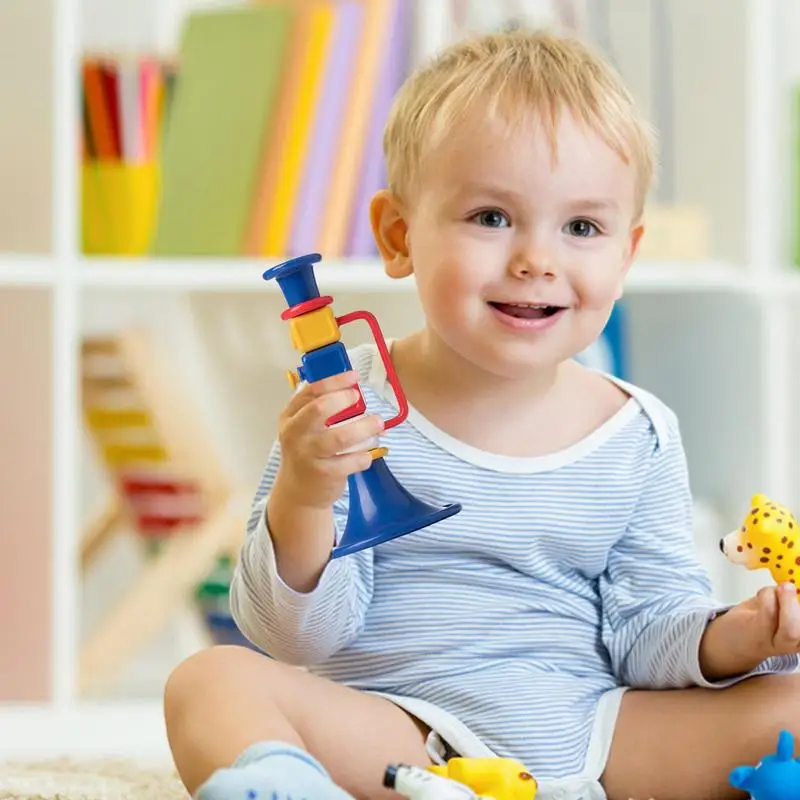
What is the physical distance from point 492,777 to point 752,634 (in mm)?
200

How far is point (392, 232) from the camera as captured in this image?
107cm

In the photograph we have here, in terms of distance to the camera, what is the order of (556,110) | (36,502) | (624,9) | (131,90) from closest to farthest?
(556,110), (36,502), (131,90), (624,9)

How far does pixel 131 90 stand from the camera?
1.77 meters

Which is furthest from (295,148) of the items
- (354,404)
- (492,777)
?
(492,777)

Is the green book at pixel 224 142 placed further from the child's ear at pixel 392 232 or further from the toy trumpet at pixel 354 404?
the toy trumpet at pixel 354 404

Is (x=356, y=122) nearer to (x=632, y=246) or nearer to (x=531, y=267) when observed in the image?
(x=632, y=246)

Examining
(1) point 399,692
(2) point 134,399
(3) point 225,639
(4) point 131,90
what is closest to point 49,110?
(4) point 131,90

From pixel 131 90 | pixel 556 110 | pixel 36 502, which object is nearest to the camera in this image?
pixel 556 110

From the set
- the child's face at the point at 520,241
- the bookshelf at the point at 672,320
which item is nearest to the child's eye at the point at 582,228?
the child's face at the point at 520,241

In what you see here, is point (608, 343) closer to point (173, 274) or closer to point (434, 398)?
point (173, 274)

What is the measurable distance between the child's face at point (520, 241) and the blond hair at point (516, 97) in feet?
0.04

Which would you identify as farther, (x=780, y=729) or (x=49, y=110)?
(x=49, y=110)

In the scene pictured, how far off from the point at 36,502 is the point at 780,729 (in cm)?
90

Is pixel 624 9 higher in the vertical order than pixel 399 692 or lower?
higher
